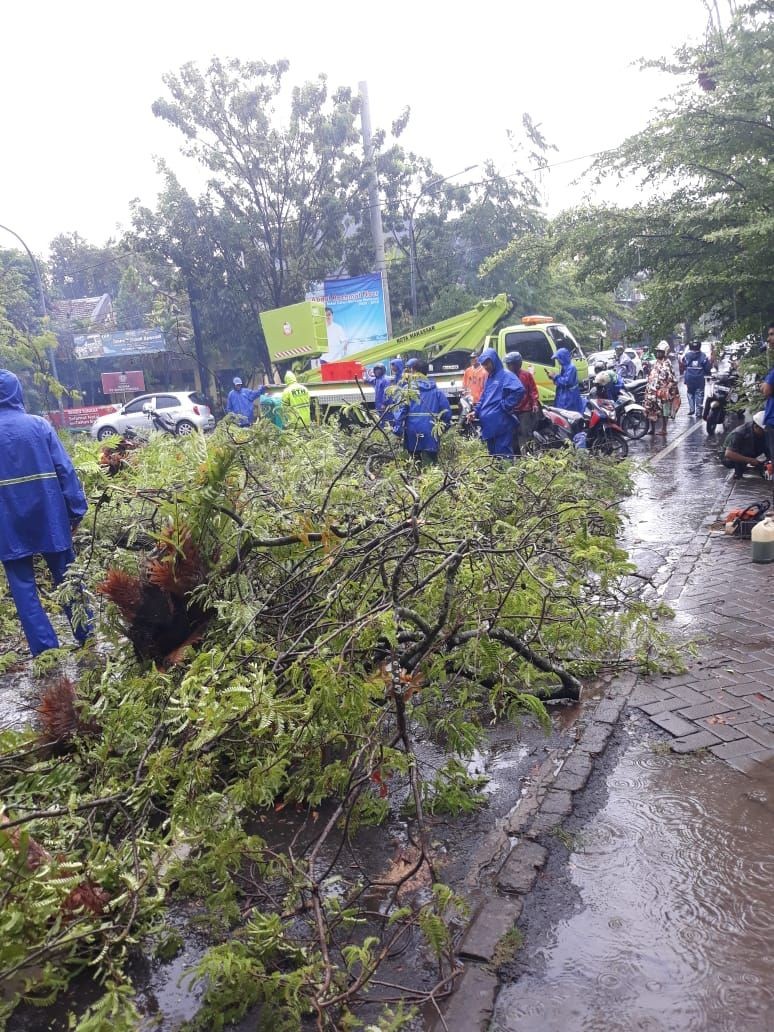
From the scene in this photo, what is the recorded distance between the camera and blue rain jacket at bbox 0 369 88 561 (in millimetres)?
5375

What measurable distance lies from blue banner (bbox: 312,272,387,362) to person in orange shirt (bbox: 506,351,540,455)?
16.1 m

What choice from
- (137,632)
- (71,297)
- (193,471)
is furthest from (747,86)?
(71,297)

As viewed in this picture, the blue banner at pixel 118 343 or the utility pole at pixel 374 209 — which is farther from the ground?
the utility pole at pixel 374 209

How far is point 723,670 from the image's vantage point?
4668mm

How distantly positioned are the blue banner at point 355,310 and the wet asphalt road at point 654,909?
75.1 feet

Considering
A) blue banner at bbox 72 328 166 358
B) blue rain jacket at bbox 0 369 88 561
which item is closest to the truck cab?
blue rain jacket at bbox 0 369 88 561

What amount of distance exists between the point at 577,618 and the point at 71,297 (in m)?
47.1

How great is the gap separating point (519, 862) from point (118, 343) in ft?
112

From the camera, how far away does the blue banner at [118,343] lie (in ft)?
109

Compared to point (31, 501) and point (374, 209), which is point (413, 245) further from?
point (31, 501)

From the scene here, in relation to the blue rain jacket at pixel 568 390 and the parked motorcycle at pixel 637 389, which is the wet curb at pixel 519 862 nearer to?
the blue rain jacket at pixel 568 390

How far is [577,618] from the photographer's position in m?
4.31

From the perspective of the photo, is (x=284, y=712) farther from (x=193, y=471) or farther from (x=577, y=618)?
(x=577, y=618)

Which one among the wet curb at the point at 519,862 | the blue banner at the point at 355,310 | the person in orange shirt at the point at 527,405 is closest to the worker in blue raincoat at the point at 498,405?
the person in orange shirt at the point at 527,405
